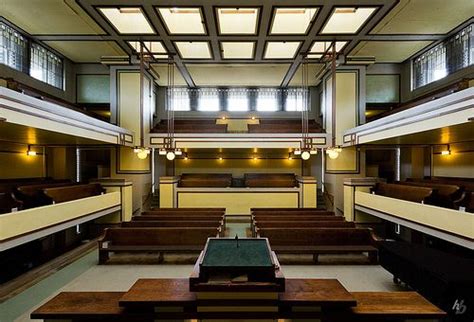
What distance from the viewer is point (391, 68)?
11.0m

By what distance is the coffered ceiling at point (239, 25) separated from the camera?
6.04 meters

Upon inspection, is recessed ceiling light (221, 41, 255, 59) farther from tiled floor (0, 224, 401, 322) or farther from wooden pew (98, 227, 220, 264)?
tiled floor (0, 224, 401, 322)

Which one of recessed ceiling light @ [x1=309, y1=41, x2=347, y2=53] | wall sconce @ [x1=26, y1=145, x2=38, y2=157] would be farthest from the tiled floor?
recessed ceiling light @ [x1=309, y1=41, x2=347, y2=53]

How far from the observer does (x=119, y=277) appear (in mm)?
4891

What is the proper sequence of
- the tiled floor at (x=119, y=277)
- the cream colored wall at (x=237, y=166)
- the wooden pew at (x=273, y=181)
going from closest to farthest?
1. the tiled floor at (x=119, y=277)
2. the wooden pew at (x=273, y=181)
3. the cream colored wall at (x=237, y=166)

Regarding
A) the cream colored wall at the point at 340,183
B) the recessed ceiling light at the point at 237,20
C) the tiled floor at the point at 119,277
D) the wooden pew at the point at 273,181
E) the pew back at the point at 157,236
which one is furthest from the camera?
the wooden pew at the point at 273,181

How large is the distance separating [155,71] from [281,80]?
5.12 m

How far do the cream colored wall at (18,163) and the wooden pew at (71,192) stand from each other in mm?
2314

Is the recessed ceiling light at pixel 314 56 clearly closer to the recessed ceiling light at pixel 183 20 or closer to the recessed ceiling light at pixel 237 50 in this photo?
the recessed ceiling light at pixel 237 50

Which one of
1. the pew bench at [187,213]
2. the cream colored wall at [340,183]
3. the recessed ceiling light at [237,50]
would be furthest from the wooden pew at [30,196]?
the cream colored wall at [340,183]

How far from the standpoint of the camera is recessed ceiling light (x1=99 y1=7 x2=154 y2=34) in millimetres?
6274

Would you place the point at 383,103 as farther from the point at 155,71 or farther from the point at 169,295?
the point at 169,295

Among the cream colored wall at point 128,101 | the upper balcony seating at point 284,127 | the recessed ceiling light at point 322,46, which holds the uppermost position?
the recessed ceiling light at point 322,46

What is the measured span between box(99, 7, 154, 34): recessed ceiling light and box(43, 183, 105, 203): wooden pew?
4.08 m
